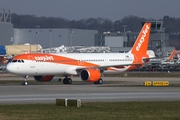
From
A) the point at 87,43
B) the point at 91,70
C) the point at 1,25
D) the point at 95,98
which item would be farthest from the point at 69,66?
the point at 87,43

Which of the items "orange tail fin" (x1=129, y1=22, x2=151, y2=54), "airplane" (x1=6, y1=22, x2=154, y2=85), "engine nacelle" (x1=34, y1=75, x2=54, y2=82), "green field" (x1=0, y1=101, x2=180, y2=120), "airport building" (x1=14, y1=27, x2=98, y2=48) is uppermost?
Result: "airport building" (x1=14, y1=27, x2=98, y2=48)

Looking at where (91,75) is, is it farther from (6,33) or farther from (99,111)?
(6,33)

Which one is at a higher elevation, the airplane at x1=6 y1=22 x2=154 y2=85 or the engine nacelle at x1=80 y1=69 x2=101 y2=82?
the airplane at x1=6 y1=22 x2=154 y2=85

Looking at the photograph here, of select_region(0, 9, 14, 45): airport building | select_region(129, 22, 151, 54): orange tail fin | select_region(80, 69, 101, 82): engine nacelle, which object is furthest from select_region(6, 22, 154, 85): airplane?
select_region(0, 9, 14, 45): airport building

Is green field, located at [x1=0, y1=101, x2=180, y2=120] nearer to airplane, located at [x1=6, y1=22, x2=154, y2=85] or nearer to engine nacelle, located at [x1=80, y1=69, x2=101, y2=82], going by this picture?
engine nacelle, located at [x1=80, y1=69, x2=101, y2=82]

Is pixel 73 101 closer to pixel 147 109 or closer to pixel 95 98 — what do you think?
pixel 147 109

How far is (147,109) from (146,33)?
129ft

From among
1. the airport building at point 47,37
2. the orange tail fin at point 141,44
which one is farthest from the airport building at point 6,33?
the orange tail fin at point 141,44

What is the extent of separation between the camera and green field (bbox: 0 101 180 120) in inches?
1055

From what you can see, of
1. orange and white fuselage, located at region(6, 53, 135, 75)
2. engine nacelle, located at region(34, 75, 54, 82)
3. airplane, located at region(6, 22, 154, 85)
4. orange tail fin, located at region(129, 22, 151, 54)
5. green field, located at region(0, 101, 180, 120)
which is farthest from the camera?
orange tail fin, located at region(129, 22, 151, 54)

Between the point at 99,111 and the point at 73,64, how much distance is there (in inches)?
1268

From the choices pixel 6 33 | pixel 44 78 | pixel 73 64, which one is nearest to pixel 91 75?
pixel 73 64

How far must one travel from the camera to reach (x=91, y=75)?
59.9 m

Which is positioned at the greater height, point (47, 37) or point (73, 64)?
point (47, 37)
